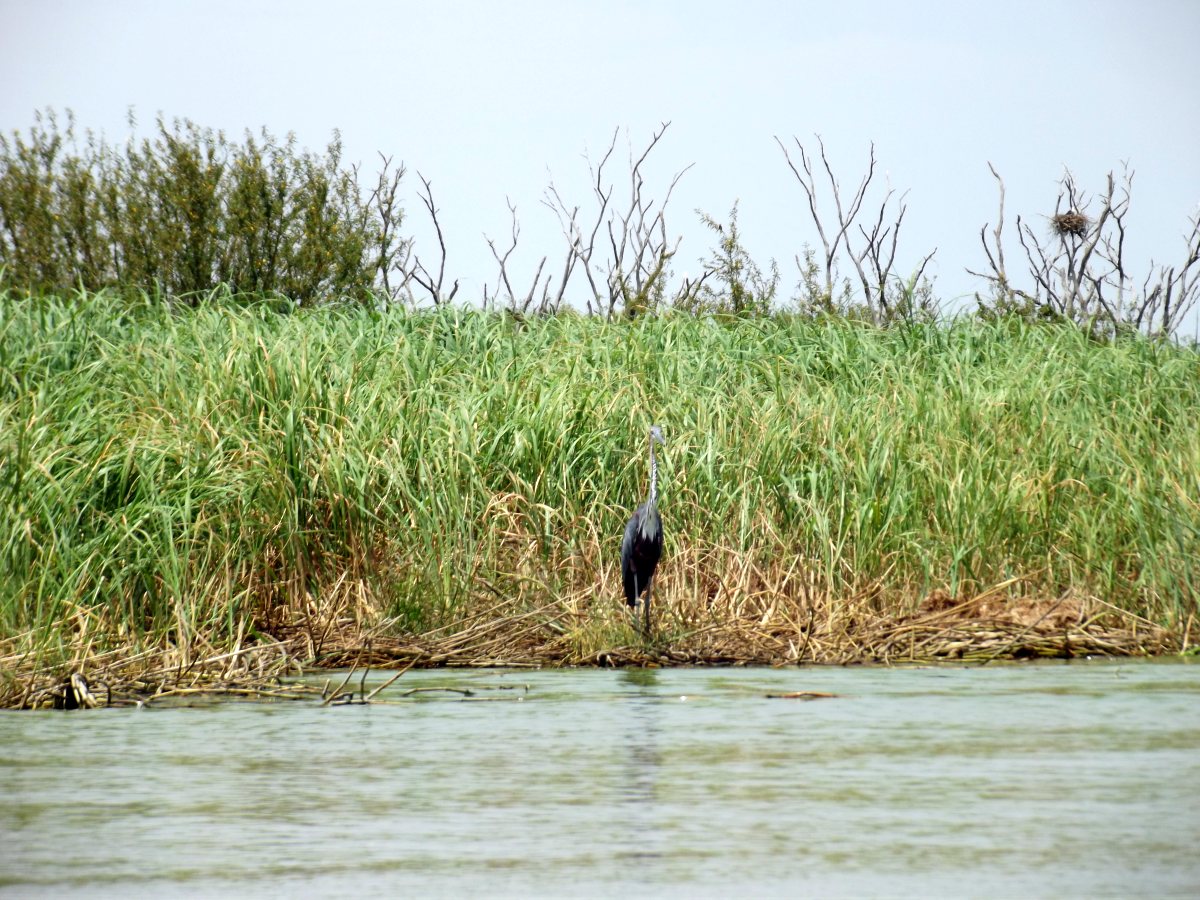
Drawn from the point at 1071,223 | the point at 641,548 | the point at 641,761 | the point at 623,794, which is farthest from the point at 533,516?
the point at 1071,223

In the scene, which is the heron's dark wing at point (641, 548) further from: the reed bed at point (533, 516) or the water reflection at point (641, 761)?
the water reflection at point (641, 761)

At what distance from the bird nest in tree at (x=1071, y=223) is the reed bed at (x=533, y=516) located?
810 inches

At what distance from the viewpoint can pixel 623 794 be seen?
13.3 feet

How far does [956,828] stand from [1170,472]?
5272 millimetres

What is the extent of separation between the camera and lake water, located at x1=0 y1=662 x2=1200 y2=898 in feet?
10.5

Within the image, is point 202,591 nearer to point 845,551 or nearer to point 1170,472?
point 845,551

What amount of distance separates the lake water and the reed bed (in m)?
1.08

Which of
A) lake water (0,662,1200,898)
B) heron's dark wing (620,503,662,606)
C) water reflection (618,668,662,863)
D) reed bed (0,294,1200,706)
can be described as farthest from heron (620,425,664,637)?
lake water (0,662,1200,898)

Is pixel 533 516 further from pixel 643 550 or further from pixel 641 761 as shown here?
pixel 641 761

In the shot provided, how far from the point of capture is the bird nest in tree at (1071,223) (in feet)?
94.9

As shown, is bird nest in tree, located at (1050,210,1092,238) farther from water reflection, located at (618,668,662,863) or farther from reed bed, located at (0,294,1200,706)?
water reflection, located at (618,668,662,863)

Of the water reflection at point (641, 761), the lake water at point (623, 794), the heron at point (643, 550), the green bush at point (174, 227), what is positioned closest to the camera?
the lake water at point (623, 794)

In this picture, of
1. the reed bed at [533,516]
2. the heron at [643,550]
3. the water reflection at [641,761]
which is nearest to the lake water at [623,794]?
the water reflection at [641,761]

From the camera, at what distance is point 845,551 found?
784cm
